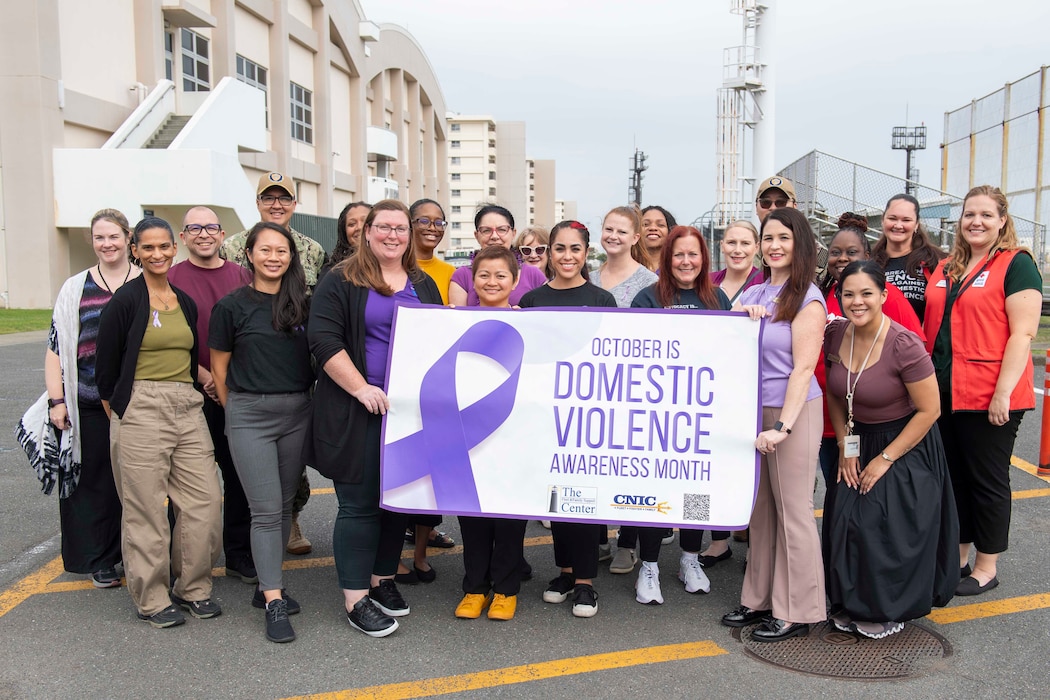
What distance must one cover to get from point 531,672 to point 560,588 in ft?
2.72

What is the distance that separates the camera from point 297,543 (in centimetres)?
512

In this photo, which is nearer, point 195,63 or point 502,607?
point 502,607

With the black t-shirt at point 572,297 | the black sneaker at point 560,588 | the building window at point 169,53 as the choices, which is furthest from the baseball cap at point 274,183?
the building window at point 169,53

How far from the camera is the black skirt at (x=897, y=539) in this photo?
371 cm

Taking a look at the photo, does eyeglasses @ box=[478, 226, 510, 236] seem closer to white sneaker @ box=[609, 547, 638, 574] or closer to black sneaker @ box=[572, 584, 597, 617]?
white sneaker @ box=[609, 547, 638, 574]

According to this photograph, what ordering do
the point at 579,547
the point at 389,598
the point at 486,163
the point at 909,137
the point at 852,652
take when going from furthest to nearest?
the point at 486,163
the point at 909,137
the point at 579,547
the point at 389,598
the point at 852,652

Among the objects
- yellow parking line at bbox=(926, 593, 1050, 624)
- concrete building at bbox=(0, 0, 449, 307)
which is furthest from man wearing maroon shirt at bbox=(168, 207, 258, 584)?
concrete building at bbox=(0, 0, 449, 307)

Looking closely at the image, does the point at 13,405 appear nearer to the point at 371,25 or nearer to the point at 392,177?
the point at 371,25

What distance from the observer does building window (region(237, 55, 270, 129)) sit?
104ft

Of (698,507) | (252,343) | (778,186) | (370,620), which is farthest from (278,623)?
(778,186)

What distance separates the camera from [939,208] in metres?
14.6

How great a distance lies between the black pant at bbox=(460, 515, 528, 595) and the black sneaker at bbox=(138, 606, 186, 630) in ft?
4.60

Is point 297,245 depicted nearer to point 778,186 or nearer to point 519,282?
point 519,282

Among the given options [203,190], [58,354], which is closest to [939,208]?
[58,354]
